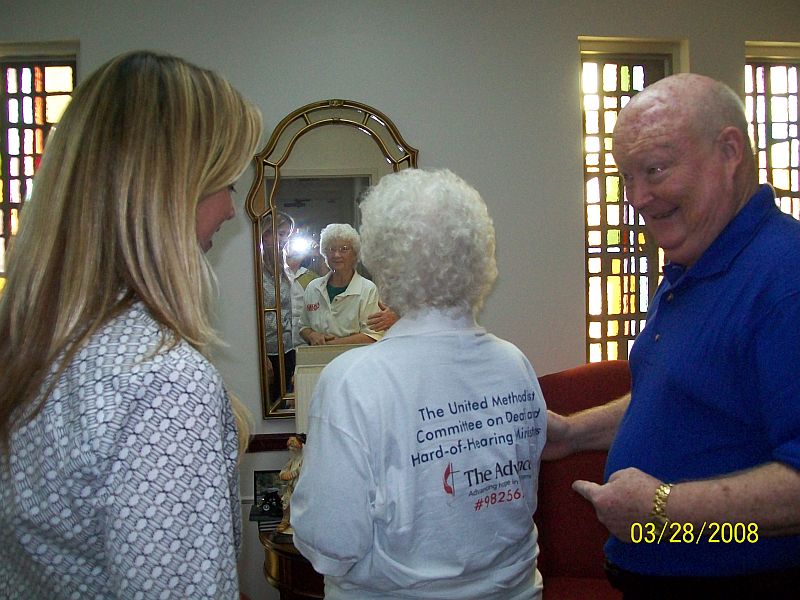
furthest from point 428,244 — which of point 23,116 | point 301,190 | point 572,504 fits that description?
point 23,116

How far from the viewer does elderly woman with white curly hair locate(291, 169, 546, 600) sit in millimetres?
1190

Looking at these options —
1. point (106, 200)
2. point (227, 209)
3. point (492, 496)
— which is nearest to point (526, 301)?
point (492, 496)

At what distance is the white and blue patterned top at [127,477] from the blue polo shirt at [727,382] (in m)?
0.82

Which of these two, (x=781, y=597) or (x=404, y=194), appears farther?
(x=404, y=194)

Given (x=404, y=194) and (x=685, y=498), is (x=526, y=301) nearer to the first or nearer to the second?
(x=404, y=194)

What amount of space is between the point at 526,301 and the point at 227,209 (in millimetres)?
2186

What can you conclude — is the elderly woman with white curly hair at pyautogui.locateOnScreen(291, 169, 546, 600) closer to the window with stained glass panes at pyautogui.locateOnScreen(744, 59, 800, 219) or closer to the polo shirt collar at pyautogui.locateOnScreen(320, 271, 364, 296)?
the polo shirt collar at pyautogui.locateOnScreen(320, 271, 364, 296)

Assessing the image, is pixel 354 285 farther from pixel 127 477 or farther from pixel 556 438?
pixel 127 477

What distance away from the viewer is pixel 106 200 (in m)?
0.75

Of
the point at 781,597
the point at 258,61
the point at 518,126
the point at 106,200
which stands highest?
the point at 258,61

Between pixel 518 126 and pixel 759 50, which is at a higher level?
pixel 759 50

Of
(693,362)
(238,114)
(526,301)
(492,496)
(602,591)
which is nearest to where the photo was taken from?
(238,114)

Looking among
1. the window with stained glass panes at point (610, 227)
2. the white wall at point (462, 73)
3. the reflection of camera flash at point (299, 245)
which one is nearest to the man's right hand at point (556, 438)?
the white wall at point (462, 73)

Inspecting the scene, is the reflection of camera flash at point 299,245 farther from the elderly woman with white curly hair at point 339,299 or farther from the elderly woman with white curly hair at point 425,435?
the elderly woman with white curly hair at point 425,435
